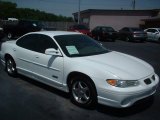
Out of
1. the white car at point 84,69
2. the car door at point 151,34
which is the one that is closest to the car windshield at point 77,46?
the white car at point 84,69

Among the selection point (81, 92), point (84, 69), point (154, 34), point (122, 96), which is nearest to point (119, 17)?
point (154, 34)

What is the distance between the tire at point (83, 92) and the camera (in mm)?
5000

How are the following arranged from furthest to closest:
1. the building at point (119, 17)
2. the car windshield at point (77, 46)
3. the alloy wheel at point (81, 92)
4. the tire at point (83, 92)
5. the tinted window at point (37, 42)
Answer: the building at point (119, 17), the tinted window at point (37, 42), the car windshield at point (77, 46), the alloy wheel at point (81, 92), the tire at point (83, 92)

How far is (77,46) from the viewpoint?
5.99 metres

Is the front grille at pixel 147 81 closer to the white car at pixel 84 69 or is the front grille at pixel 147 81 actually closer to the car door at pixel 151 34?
the white car at pixel 84 69

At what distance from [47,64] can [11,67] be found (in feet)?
6.62

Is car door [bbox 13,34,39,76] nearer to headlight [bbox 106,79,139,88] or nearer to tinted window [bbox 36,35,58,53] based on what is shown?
tinted window [bbox 36,35,58,53]

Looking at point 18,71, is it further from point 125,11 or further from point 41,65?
point 125,11

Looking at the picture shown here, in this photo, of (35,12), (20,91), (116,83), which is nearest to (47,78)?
Answer: (20,91)

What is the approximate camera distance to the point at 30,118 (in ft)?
15.5

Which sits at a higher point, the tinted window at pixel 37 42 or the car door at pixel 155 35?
the tinted window at pixel 37 42

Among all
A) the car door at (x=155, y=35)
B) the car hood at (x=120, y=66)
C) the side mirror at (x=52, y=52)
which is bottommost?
the car door at (x=155, y=35)

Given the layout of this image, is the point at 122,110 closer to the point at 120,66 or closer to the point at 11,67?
the point at 120,66

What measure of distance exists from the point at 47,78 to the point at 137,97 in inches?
86.1
